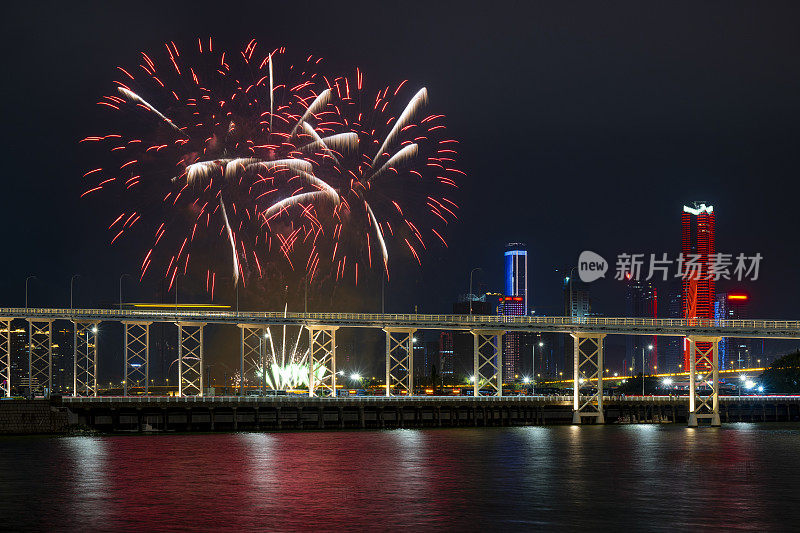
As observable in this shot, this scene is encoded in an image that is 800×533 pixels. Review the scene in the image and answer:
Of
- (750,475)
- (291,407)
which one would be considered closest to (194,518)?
(750,475)

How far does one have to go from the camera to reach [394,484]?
178 feet

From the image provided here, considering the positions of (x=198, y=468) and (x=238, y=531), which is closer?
(x=238, y=531)

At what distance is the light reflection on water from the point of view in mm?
41938

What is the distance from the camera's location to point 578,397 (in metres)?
127

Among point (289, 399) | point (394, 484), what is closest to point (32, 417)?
point (289, 399)

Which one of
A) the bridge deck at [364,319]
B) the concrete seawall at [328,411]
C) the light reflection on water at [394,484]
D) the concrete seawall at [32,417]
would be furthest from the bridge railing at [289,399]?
the light reflection on water at [394,484]

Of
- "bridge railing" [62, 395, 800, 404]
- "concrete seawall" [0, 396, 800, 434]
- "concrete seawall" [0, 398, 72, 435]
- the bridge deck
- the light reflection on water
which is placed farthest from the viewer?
the bridge deck

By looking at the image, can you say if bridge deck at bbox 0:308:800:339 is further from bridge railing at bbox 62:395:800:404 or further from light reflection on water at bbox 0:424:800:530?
light reflection on water at bbox 0:424:800:530

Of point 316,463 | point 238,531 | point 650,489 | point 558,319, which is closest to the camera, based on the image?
point 238,531

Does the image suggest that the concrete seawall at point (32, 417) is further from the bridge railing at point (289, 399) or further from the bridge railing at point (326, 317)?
the bridge railing at point (326, 317)

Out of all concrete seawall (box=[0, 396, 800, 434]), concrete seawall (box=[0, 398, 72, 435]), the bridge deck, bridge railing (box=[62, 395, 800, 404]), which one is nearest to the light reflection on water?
concrete seawall (box=[0, 398, 72, 435])

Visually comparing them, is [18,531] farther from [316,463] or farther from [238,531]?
[316,463]

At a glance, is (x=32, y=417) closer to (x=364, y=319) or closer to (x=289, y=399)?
(x=289, y=399)

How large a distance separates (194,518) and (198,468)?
21605 millimetres
